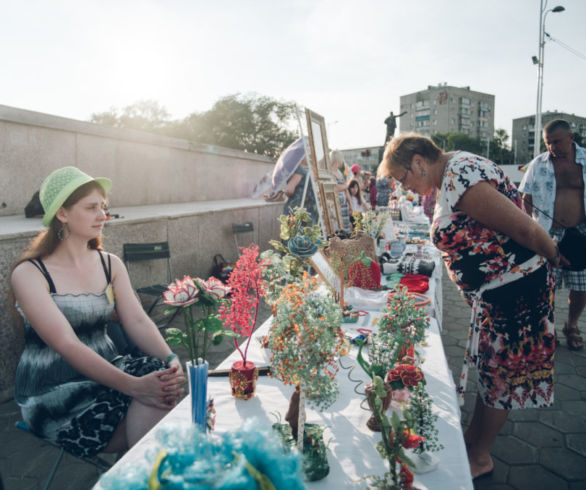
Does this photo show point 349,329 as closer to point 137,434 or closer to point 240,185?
point 137,434

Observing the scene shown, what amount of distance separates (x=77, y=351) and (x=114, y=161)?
18.3 feet

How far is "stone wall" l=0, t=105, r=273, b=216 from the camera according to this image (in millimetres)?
4895

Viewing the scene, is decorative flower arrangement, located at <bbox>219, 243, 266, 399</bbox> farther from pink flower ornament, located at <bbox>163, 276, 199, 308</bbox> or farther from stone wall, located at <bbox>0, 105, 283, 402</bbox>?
stone wall, located at <bbox>0, 105, 283, 402</bbox>

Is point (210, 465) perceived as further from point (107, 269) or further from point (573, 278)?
point (573, 278)

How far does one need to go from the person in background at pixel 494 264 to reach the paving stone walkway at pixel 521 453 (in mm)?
593

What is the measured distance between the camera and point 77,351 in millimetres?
1637

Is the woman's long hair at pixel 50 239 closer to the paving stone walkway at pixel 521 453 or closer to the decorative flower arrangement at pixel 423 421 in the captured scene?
the paving stone walkway at pixel 521 453

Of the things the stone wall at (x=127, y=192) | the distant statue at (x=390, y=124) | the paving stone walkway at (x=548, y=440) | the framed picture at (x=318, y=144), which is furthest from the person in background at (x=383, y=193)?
the paving stone walkway at (x=548, y=440)

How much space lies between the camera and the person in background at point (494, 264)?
5.65ft

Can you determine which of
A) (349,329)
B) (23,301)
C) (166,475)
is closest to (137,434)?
(23,301)

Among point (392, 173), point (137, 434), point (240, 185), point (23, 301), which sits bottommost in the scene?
point (137, 434)

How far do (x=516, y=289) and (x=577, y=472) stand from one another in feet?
4.39

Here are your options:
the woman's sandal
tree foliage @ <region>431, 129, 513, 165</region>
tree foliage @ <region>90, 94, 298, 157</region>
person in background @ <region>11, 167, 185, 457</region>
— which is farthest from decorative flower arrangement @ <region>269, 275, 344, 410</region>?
tree foliage @ <region>431, 129, 513, 165</region>

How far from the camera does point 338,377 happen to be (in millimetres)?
1651
